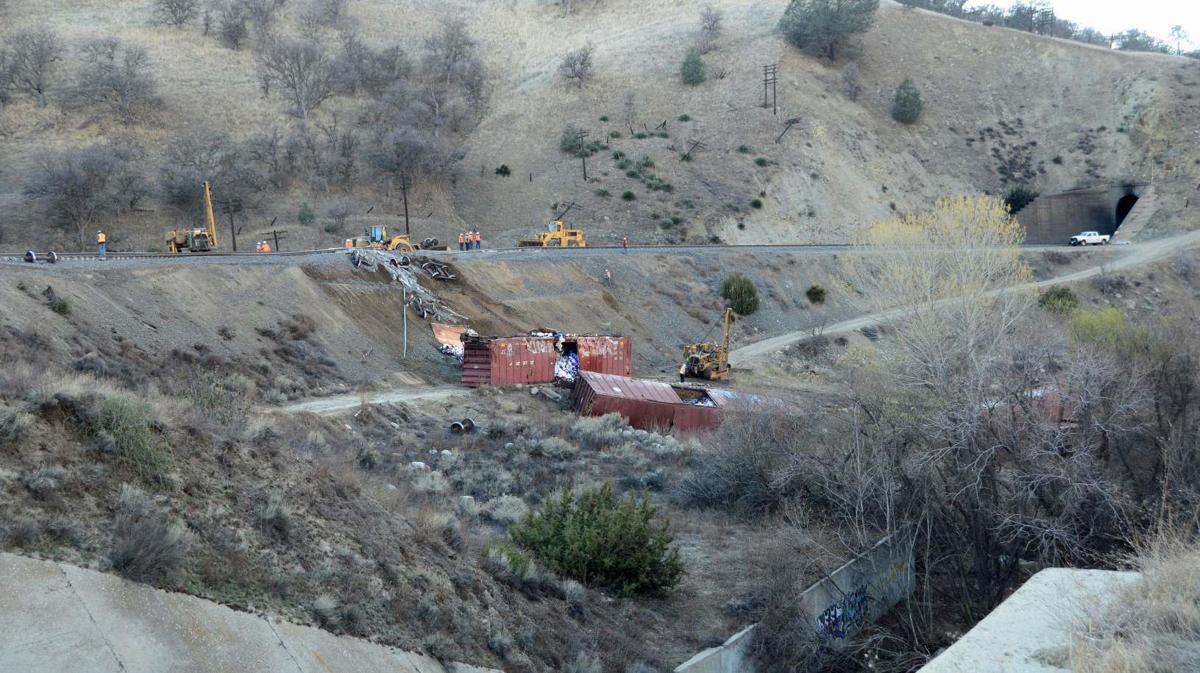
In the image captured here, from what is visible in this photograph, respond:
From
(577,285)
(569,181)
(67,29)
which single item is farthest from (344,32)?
(577,285)

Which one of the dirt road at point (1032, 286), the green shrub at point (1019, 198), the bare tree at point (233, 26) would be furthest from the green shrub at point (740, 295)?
the bare tree at point (233, 26)

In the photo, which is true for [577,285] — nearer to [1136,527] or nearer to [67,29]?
[1136,527]

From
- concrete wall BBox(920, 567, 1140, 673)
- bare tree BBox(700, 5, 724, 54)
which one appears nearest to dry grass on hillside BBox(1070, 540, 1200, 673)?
concrete wall BBox(920, 567, 1140, 673)

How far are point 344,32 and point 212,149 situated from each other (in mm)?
37586

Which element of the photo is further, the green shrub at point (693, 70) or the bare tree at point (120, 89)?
the green shrub at point (693, 70)

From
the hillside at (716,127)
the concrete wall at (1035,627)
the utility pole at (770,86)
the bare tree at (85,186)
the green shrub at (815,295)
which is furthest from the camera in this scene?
the utility pole at (770,86)

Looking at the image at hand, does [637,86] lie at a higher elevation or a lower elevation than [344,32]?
lower

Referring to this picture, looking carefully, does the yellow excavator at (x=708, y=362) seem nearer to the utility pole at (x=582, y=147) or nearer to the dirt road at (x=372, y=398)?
the dirt road at (x=372, y=398)

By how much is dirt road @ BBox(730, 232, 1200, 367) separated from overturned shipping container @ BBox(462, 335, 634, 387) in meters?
9.72

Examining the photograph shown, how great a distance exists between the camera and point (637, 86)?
310 ft

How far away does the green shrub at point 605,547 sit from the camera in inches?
682

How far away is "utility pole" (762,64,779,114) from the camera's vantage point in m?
87.2

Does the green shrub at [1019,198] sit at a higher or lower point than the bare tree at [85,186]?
lower

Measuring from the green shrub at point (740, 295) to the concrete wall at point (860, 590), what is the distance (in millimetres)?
40083
